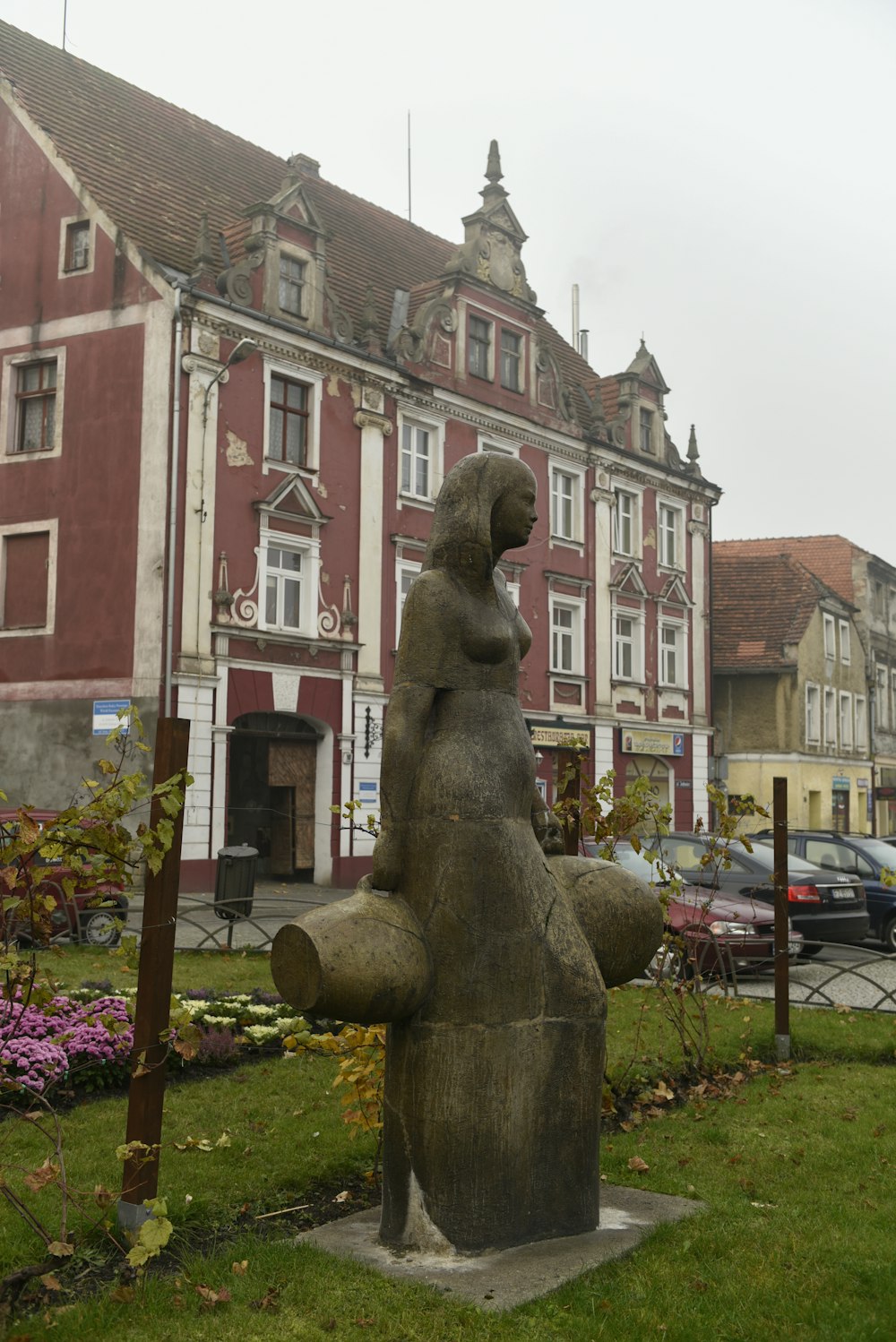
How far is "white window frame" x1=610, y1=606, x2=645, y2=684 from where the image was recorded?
33.4 metres

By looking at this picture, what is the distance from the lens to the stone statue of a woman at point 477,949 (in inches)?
202

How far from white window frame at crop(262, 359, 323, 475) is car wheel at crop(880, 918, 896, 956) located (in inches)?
515

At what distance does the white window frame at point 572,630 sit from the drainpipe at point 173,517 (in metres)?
11.3

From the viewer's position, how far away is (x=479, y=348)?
30.4 metres

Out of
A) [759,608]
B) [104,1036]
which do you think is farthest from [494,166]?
[104,1036]

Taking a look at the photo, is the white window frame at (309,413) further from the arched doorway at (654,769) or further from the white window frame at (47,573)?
the arched doorway at (654,769)

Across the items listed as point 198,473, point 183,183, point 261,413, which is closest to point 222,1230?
point 198,473

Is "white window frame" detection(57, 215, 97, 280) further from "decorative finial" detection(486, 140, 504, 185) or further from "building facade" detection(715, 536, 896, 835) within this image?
"building facade" detection(715, 536, 896, 835)

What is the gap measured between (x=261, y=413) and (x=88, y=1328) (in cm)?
2129

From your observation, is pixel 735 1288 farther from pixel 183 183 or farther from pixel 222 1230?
pixel 183 183

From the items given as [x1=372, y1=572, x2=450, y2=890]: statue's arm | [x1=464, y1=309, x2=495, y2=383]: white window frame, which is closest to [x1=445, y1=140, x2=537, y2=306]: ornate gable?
[x1=464, y1=309, x2=495, y2=383]: white window frame

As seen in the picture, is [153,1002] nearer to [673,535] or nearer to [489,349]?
[489,349]

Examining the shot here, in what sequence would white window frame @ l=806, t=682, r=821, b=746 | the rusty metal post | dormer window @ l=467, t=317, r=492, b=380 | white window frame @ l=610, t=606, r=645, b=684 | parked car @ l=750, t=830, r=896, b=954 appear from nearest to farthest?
the rusty metal post, parked car @ l=750, t=830, r=896, b=954, dormer window @ l=467, t=317, r=492, b=380, white window frame @ l=610, t=606, r=645, b=684, white window frame @ l=806, t=682, r=821, b=746

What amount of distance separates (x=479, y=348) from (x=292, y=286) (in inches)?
236
